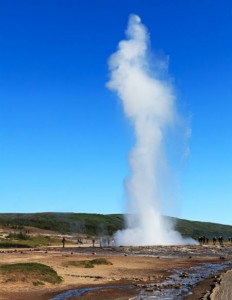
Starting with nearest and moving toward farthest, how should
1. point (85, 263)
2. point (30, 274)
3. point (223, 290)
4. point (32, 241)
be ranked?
point (223, 290)
point (30, 274)
point (85, 263)
point (32, 241)

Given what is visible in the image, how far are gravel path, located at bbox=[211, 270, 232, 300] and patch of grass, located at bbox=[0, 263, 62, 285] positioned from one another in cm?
1115

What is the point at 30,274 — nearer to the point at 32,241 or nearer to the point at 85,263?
the point at 85,263

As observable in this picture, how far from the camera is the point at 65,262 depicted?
44750mm

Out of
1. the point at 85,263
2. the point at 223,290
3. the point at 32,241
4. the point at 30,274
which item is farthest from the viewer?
the point at 32,241

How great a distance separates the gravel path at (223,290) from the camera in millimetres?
24948

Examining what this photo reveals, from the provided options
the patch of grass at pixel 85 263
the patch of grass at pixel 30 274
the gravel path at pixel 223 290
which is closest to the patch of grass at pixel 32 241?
the patch of grass at pixel 85 263

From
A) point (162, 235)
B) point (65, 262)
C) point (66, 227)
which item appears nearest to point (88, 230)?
point (66, 227)

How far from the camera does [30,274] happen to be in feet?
104

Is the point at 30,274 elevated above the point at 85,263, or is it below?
below

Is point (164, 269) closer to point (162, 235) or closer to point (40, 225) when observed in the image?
point (162, 235)

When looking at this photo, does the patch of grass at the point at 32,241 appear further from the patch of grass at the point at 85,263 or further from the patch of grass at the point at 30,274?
the patch of grass at the point at 30,274

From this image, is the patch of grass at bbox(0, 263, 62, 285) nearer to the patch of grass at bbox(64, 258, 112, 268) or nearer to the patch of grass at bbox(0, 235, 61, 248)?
the patch of grass at bbox(64, 258, 112, 268)

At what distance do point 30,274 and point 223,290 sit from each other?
13023mm

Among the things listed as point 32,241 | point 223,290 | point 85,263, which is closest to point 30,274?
point 223,290
